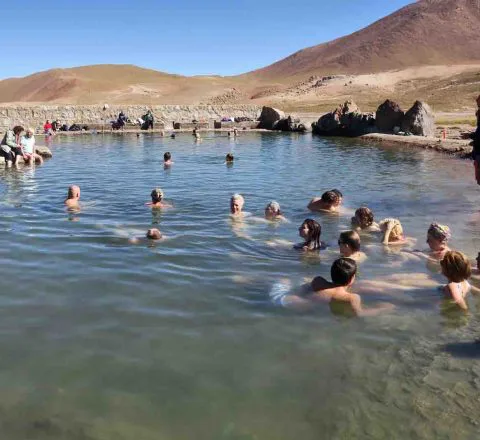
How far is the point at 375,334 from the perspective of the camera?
221 inches

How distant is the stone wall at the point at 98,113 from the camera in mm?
46969

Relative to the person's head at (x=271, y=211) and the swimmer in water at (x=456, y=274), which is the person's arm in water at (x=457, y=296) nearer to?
the swimmer in water at (x=456, y=274)

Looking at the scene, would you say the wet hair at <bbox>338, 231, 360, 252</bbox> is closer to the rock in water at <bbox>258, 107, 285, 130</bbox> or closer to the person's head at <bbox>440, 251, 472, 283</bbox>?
the person's head at <bbox>440, 251, 472, 283</bbox>

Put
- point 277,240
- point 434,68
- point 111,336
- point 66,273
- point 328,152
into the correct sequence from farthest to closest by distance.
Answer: point 434,68 < point 328,152 < point 277,240 < point 66,273 < point 111,336

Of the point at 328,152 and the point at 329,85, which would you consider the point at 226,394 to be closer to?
the point at 328,152

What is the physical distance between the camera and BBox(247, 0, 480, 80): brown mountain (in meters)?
140

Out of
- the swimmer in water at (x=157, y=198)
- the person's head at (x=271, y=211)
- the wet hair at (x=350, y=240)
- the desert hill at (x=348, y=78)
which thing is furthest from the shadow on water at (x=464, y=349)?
the desert hill at (x=348, y=78)

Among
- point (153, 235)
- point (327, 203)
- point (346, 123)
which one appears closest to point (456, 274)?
point (153, 235)

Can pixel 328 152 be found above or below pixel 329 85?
below

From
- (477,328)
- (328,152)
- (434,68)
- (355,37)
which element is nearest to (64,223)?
(477,328)

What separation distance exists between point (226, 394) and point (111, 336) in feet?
5.22

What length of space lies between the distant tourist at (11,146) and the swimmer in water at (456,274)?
1690 centimetres

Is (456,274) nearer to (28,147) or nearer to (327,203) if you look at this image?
(327,203)

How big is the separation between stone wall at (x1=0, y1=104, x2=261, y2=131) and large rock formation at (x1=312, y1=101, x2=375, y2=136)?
1319cm
